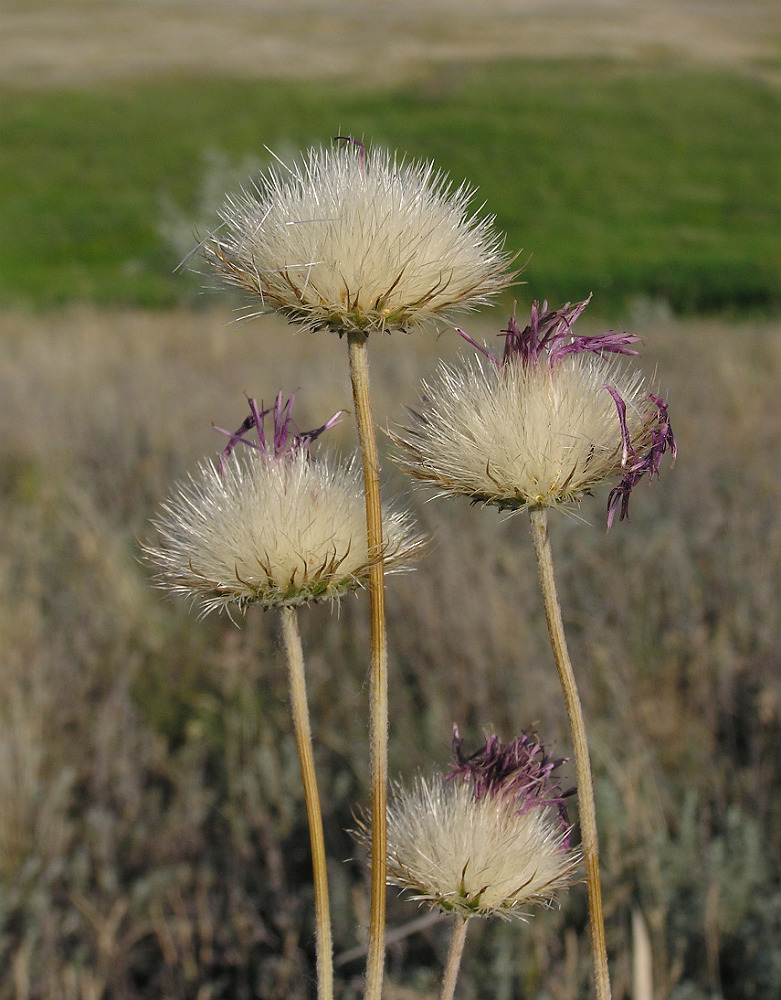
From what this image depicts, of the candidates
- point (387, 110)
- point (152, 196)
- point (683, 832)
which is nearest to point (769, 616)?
point (683, 832)

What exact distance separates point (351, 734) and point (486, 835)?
97.1 inches

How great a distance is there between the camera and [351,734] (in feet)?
11.2

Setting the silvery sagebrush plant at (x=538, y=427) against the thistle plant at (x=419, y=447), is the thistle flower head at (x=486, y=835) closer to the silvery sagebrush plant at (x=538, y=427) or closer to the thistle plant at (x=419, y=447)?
the thistle plant at (x=419, y=447)

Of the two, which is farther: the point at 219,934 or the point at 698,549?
the point at 698,549

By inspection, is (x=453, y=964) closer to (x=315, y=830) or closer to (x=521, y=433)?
(x=315, y=830)

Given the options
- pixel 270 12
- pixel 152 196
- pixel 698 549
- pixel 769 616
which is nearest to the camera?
pixel 769 616

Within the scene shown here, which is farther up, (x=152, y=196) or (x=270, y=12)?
(x=270, y=12)

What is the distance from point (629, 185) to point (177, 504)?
3852 cm

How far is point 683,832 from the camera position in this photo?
2.62 m

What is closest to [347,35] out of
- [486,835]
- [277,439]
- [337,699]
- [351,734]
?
[337,699]

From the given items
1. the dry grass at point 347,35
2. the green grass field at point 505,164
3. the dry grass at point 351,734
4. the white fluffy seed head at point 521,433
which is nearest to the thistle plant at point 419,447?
the white fluffy seed head at point 521,433

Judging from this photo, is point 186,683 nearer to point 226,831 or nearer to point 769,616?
point 226,831

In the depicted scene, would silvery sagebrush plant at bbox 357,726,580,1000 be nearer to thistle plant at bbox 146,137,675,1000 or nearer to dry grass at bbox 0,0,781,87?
thistle plant at bbox 146,137,675,1000

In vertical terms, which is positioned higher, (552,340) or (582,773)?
(552,340)
